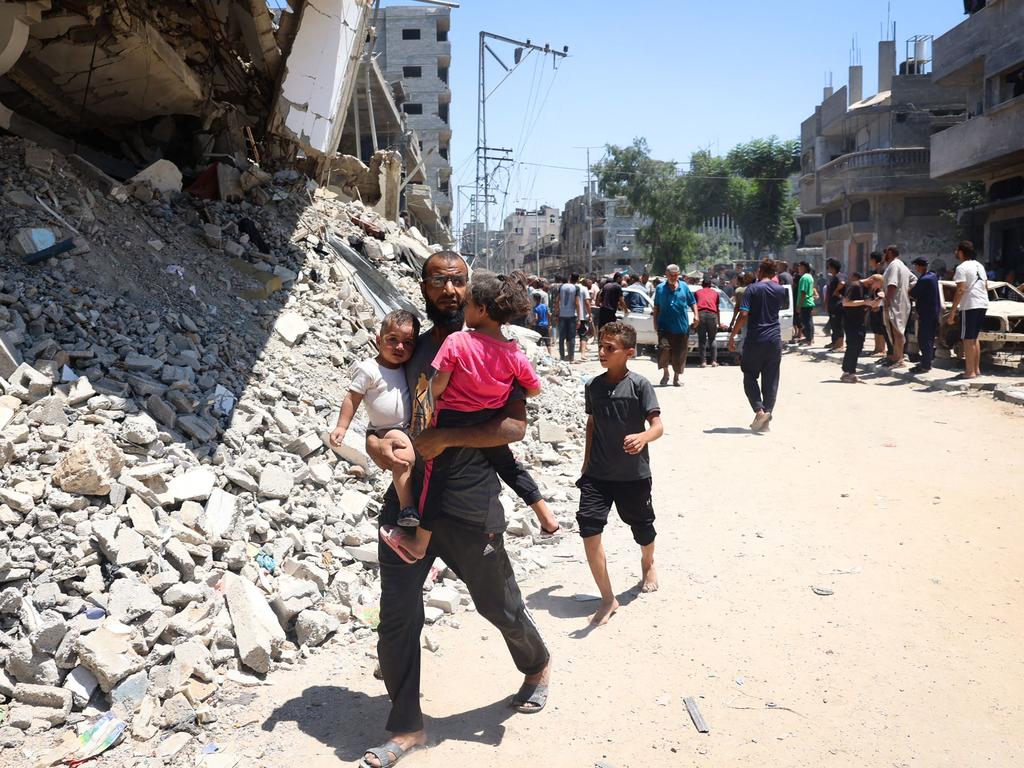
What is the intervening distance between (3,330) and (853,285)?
1117 cm

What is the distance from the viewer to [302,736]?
3320mm

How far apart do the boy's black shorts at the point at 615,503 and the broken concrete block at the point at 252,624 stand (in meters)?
1.57

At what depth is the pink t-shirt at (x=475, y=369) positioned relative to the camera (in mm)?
3033

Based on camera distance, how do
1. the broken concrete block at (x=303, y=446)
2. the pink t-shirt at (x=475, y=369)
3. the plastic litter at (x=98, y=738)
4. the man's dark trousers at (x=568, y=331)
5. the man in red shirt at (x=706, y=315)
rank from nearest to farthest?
the pink t-shirt at (x=475, y=369)
the plastic litter at (x=98, y=738)
the broken concrete block at (x=303, y=446)
the man in red shirt at (x=706, y=315)
the man's dark trousers at (x=568, y=331)

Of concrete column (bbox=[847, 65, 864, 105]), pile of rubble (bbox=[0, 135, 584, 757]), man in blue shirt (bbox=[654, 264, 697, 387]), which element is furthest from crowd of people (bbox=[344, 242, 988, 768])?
A: concrete column (bbox=[847, 65, 864, 105])

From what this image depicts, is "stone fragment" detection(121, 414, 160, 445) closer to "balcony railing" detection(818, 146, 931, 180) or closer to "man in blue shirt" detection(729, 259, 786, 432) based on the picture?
"man in blue shirt" detection(729, 259, 786, 432)

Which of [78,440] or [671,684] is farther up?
[78,440]

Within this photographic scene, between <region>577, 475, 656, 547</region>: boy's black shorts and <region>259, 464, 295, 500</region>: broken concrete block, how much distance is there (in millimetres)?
1908

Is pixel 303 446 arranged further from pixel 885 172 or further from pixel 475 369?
pixel 885 172

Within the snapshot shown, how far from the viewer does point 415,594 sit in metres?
3.14

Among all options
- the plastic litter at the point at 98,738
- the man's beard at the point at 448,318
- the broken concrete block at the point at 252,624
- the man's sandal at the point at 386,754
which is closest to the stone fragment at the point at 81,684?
the plastic litter at the point at 98,738

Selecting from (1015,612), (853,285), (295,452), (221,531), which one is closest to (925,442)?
(1015,612)

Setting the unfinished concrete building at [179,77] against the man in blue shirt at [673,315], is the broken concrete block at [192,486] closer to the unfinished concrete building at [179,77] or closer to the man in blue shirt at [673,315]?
→ the unfinished concrete building at [179,77]

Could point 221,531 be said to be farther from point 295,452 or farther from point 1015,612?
point 1015,612
